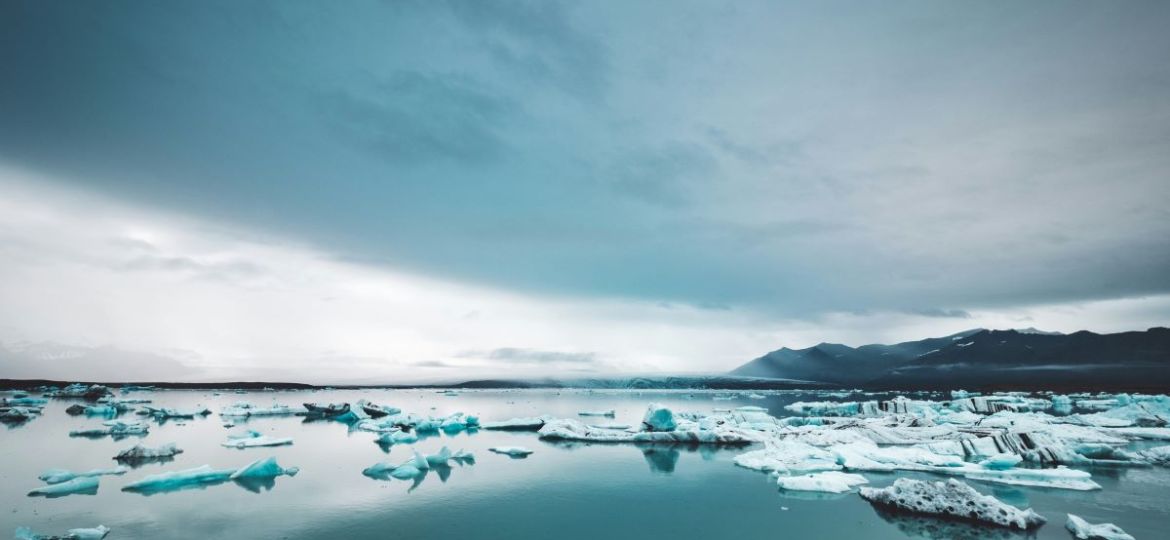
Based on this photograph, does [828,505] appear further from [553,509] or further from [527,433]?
[527,433]

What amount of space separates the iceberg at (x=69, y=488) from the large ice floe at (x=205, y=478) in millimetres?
736

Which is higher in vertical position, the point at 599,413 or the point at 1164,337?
the point at 1164,337

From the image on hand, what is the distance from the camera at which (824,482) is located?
15.7m

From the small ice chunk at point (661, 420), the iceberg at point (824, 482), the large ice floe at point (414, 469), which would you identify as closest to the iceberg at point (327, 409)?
the small ice chunk at point (661, 420)

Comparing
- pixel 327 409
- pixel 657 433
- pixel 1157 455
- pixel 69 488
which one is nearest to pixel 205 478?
pixel 69 488

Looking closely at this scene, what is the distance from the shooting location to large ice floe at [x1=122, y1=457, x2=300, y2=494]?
1493 cm

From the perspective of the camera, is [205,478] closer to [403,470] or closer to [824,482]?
[403,470]

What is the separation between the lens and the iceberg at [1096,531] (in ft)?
33.6

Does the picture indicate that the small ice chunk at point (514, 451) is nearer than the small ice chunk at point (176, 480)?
No

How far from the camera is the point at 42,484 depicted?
15.3 m

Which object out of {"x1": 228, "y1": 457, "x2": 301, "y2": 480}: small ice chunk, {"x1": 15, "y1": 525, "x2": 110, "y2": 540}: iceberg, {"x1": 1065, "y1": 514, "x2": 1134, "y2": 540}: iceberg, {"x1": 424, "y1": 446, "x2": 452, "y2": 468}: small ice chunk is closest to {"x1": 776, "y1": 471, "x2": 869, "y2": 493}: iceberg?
{"x1": 1065, "y1": 514, "x2": 1134, "y2": 540}: iceberg

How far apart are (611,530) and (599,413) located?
38549 mm

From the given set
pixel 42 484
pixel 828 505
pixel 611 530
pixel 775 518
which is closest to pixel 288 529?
pixel 611 530

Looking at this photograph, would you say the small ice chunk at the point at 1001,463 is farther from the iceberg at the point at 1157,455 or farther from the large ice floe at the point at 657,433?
the large ice floe at the point at 657,433
